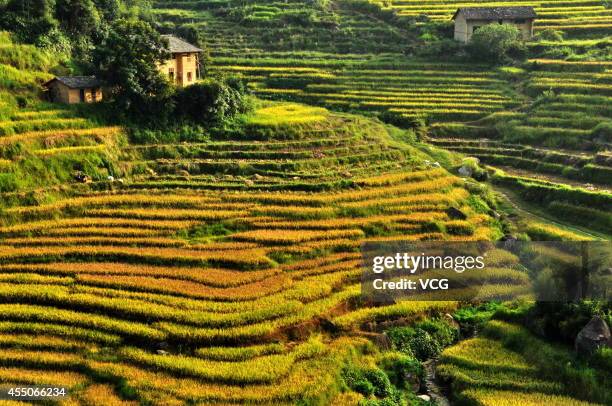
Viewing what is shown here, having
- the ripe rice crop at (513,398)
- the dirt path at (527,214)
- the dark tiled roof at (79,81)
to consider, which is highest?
the dark tiled roof at (79,81)

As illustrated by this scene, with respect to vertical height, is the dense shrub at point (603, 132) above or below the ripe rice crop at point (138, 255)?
above

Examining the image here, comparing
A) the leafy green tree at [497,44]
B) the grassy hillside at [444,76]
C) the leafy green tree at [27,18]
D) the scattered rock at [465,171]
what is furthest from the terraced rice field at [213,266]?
the leafy green tree at [497,44]

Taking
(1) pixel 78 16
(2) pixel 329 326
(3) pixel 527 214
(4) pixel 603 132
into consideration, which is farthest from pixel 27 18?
(4) pixel 603 132

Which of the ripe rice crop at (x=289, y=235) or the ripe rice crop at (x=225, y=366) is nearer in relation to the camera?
the ripe rice crop at (x=225, y=366)

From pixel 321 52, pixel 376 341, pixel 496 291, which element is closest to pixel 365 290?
pixel 376 341

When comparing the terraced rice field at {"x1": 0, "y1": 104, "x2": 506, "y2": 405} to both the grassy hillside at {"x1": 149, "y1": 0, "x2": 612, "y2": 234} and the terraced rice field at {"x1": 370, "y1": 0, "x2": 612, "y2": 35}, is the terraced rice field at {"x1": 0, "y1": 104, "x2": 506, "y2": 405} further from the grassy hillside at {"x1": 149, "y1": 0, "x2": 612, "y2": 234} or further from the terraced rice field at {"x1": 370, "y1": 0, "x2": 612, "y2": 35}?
the terraced rice field at {"x1": 370, "y1": 0, "x2": 612, "y2": 35}

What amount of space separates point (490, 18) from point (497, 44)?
7612 mm

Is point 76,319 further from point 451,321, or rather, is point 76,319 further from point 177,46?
point 177,46

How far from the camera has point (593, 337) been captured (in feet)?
83.3

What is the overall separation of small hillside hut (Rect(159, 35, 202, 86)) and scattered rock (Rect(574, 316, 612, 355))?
34.3m

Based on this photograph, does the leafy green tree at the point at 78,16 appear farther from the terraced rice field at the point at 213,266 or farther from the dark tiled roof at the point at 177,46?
the terraced rice field at the point at 213,266

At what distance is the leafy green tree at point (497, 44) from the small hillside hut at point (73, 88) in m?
43.3

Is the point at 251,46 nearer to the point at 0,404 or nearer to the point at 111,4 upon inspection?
the point at 111,4

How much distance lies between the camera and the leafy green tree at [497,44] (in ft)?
224
